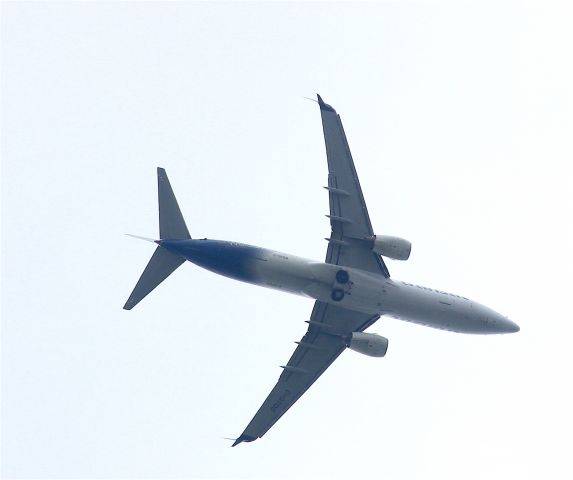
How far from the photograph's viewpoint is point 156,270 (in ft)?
234

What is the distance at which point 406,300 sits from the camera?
2904 inches

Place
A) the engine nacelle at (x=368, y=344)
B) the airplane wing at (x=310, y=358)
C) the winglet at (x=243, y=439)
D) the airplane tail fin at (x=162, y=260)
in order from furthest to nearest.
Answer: the winglet at (x=243, y=439)
the airplane wing at (x=310, y=358)
the engine nacelle at (x=368, y=344)
the airplane tail fin at (x=162, y=260)

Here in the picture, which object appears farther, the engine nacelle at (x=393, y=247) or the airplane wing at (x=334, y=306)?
the engine nacelle at (x=393, y=247)

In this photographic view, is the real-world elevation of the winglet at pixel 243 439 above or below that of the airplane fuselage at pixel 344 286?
below

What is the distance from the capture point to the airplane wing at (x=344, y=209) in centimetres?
7156

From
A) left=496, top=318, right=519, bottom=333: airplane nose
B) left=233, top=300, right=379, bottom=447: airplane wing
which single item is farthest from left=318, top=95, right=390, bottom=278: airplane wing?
left=496, top=318, right=519, bottom=333: airplane nose

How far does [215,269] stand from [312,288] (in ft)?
23.4

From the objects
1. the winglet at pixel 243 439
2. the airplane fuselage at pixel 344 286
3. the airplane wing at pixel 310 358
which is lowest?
the winglet at pixel 243 439

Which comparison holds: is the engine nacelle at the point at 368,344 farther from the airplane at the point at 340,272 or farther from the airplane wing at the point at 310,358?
the airplane wing at the point at 310,358

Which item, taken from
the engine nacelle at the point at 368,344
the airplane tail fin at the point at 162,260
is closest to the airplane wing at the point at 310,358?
the engine nacelle at the point at 368,344

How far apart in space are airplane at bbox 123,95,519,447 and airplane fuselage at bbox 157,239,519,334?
7 centimetres

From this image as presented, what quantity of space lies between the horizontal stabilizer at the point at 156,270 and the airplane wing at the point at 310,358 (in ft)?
40.4

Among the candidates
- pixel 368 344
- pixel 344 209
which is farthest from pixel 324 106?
pixel 368 344

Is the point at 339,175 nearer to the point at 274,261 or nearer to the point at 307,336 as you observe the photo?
the point at 274,261
